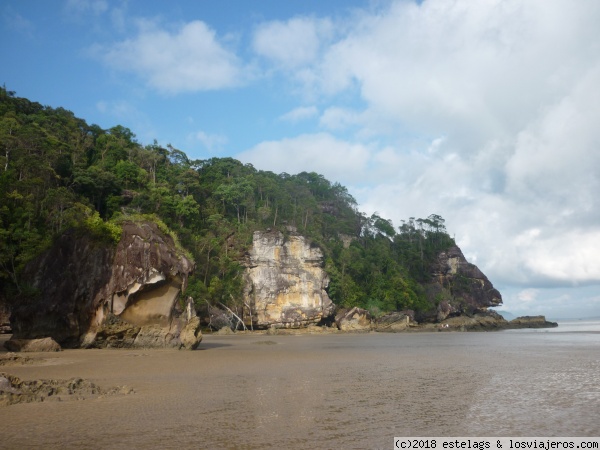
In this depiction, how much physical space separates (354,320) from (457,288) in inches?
1206

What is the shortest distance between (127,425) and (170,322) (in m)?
17.7

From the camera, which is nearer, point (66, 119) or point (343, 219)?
point (66, 119)

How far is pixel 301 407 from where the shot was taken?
29.1 feet

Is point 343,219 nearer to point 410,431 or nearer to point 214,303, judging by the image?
point 214,303

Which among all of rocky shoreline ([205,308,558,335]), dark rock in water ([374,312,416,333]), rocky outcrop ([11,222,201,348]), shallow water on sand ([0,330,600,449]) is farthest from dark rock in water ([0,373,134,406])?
dark rock in water ([374,312,416,333])

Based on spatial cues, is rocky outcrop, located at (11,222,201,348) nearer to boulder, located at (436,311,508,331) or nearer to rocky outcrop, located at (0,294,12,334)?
rocky outcrop, located at (0,294,12,334)

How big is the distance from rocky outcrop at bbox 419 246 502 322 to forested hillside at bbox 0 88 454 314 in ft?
6.54

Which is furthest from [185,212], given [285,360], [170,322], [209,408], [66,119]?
[209,408]

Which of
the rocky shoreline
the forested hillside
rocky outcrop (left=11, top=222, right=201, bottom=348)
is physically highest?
the forested hillside

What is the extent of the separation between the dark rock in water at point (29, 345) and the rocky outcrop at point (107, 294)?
8.33 ft

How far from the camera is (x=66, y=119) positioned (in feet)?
183

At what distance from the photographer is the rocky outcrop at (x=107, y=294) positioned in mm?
22562

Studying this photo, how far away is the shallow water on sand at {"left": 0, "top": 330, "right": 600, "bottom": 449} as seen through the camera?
22.0 feet

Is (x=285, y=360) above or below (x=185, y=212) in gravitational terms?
below
